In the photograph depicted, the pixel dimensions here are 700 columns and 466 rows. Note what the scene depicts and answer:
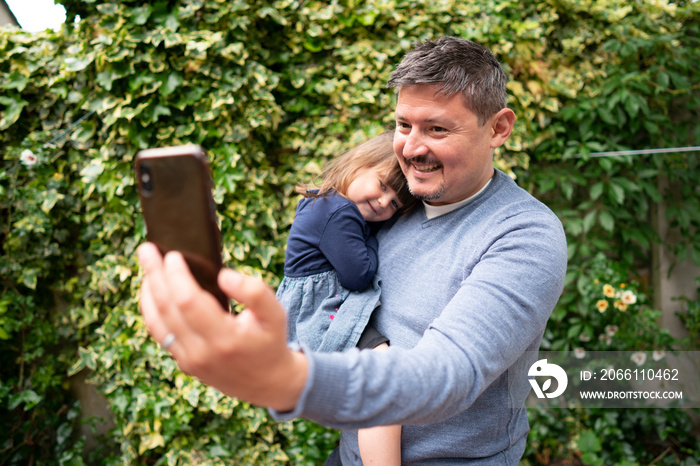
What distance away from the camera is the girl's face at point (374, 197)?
154 centimetres

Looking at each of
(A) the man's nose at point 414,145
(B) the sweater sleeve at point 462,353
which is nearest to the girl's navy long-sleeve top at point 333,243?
(A) the man's nose at point 414,145

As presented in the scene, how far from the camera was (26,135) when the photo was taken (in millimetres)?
2670

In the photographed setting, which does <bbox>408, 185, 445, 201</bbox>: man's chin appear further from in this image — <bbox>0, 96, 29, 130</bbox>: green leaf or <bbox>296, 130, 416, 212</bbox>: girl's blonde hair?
<bbox>0, 96, 29, 130</bbox>: green leaf

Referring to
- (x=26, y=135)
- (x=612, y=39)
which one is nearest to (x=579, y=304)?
(x=612, y=39)

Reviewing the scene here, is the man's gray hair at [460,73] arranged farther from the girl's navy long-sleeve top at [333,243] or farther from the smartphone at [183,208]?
the smartphone at [183,208]

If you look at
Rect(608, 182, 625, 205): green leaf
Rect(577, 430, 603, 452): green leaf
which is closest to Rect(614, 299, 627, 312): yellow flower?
Rect(608, 182, 625, 205): green leaf

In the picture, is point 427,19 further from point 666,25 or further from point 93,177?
point 93,177

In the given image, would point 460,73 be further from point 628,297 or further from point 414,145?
point 628,297

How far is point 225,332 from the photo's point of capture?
48 centimetres

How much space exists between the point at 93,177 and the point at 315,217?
158 cm

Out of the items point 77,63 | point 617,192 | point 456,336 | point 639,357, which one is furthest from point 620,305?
point 77,63

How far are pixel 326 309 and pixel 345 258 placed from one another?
17cm

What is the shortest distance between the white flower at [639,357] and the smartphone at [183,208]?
305 centimetres

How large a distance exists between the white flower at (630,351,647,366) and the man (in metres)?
1.99
